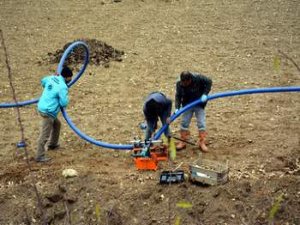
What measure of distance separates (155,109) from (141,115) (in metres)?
1.95

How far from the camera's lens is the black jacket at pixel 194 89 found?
22.9 ft

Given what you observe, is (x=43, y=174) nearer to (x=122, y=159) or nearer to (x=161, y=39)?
(x=122, y=159)

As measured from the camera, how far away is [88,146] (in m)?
7.87

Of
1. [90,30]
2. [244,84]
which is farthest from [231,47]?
[90,30]

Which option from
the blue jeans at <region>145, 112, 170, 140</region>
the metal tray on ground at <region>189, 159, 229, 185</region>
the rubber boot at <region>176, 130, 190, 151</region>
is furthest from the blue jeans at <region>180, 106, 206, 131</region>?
the metal tray on ground at <region>189, 159, 229, 185</region>

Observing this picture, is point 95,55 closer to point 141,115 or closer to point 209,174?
point 141,115

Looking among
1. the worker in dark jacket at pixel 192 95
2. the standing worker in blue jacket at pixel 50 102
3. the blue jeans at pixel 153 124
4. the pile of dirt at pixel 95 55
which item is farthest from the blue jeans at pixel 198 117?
the pile of dirt at pixel 95 55

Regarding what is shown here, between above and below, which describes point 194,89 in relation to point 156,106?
above

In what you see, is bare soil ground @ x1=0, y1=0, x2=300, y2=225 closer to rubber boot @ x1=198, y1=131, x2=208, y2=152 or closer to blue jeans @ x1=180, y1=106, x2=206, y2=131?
rubber boot @ x1=198, y1=131, x2=208, y2=152

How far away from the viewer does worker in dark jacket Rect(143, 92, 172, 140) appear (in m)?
6.75

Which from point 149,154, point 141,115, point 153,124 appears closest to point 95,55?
point 141,115

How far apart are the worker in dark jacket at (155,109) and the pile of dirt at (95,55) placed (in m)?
4.26

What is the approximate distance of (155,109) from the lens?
6855mm

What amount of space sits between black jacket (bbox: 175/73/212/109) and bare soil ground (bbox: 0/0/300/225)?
874mm
